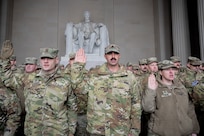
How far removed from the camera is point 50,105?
248cm

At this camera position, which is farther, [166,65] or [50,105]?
[166,65]

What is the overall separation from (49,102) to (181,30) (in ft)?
25.7

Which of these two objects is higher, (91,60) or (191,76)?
(91,60)

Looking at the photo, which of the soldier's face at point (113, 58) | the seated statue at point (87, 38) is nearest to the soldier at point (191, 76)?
the soldier's face at point (113, 58)

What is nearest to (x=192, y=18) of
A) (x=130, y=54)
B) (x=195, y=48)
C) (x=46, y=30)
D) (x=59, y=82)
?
(x=195, y=48)

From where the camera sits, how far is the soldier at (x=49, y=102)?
2.48 m

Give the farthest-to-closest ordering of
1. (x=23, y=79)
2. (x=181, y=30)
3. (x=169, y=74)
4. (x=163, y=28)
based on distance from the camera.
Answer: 1. (x=163, y=28)
2. (x=181, y=30)
3. (x=23, y=79)
4. (x=169, y=74)

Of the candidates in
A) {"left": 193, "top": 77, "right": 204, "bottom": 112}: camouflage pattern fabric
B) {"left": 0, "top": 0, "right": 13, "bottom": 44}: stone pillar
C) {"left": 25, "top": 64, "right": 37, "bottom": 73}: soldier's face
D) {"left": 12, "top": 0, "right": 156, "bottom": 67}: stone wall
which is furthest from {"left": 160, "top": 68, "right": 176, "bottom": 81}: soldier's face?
{"left": 0, "top": 0, "right": 13, "bottom": 44}: stone pillar

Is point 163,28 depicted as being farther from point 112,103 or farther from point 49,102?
point 49,102

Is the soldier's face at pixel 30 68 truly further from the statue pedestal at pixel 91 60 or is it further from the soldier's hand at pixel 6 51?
the statue pedestal at pixel 91 60

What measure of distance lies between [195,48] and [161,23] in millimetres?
2450

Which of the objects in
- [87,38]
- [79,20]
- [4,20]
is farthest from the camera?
[79,20]

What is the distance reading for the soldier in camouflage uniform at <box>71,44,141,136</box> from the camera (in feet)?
8.09

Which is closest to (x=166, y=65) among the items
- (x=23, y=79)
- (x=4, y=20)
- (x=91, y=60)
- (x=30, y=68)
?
(x=23, y=79)
